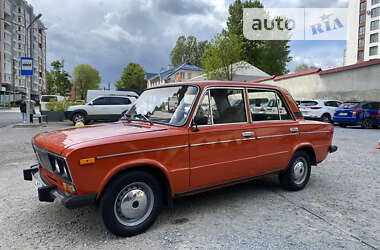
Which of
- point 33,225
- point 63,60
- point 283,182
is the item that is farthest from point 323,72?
point 63,60

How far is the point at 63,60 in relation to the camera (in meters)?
55.8

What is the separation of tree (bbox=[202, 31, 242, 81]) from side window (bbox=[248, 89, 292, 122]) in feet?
100

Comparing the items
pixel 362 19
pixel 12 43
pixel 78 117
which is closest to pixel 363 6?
pixel 362 19

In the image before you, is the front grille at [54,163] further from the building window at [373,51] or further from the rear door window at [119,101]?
the building window at [373,51]

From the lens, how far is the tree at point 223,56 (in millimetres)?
34250

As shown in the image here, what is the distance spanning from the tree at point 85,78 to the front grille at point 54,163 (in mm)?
83786

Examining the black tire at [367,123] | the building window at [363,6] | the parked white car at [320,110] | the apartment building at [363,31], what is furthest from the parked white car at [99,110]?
the building window at [363,6]

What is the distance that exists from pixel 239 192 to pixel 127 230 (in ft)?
7.38

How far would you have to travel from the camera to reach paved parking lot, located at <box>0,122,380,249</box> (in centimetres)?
301

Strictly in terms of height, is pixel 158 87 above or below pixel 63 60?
below

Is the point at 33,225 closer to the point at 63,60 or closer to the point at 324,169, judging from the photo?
the point at 324,169

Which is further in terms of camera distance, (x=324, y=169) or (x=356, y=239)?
(x=324, y=169)

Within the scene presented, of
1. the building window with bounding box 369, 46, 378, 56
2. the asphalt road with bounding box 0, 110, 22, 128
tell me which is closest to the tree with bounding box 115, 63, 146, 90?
the building window with bounding box 369, 46, 378, 56

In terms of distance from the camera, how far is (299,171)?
Result: 4.86m
